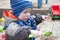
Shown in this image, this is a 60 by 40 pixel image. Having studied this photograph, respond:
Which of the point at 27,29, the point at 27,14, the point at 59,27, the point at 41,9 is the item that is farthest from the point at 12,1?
the point at 41,9

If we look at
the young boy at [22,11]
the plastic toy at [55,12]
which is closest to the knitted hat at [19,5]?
the young boy at [22,11]

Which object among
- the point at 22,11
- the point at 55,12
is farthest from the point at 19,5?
the point at 55,12

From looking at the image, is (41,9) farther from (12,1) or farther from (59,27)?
(12,1)

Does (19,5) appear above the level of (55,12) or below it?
above

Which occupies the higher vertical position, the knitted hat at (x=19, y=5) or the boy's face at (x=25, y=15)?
the knitted hat at (x=19, y=5)

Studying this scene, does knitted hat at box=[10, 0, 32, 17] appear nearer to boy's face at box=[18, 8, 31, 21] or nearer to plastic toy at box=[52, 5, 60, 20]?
boy's face at box=[18, 8, 31, 21]

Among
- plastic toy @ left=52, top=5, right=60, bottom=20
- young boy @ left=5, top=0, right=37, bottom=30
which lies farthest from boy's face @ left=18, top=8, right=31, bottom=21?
plastic toy @ left=52, top=5, right=60, bottom=20

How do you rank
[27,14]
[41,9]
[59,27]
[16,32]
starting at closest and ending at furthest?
[16,32], [27,14], [59,27], [41,9]

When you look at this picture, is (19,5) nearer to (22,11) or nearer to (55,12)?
(22,11)

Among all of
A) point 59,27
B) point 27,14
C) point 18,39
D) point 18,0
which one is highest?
point 18,0

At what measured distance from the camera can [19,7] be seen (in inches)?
51.9

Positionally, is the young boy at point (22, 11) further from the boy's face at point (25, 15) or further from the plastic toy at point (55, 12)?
the plastic toy at point (55, 12)

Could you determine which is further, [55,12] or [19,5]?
[55,12]

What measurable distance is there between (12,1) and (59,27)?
1.63 metres
